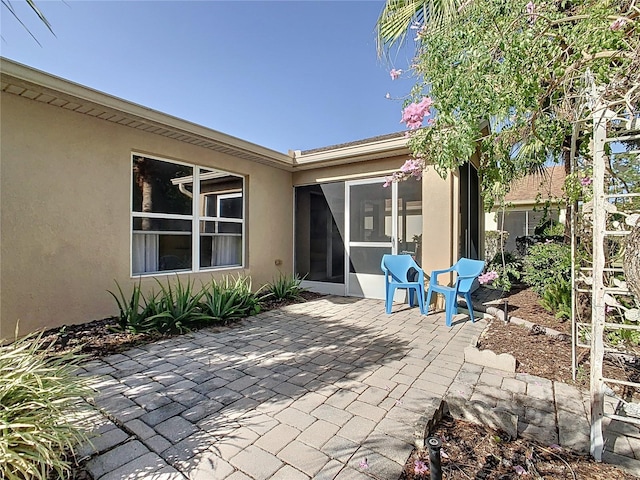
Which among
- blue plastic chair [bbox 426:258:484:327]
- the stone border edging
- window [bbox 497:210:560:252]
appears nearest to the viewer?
the stone border edging

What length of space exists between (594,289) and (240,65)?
340 inches

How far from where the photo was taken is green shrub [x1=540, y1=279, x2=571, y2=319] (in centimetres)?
479

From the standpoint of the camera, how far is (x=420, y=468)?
192 centimetres

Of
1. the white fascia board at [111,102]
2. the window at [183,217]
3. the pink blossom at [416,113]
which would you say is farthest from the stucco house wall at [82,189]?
the pink blossom at [416,113]

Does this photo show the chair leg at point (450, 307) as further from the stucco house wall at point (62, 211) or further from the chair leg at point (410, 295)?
the stucco house wall at point (62, 211)

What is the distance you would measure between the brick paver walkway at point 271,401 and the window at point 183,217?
2062 millimetres

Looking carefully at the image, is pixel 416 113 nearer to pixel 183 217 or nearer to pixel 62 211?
pixel 183 217

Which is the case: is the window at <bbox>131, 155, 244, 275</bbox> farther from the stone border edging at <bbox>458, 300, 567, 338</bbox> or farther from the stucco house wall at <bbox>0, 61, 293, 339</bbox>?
the stone border edging at <bbox>458, 300, 567, 338</bbox>

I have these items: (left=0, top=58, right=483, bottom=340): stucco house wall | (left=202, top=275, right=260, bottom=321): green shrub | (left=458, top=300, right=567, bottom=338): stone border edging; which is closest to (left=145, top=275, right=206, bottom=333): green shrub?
(left=202, top=275, right=260, bottom=321): green shrub

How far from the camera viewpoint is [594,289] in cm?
216

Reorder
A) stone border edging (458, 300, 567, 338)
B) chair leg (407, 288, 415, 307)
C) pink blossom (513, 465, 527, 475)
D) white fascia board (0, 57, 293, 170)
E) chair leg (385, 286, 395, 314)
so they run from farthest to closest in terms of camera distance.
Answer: chair leg (407, 288, 415, 307), chair leg (385, 286, 395, 314), stone border edging (458, 300, 567, 338), white fascia board (0, 57, 293, 170), pink blossom (513, 465, 527, 475)

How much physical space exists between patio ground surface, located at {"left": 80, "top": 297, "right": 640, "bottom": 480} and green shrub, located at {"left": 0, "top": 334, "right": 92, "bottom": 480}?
25cm

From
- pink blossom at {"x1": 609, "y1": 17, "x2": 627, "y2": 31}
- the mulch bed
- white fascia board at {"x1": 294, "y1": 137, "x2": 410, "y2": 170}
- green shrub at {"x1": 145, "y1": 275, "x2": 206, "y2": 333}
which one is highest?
white fascia board at {"x1": 294, "y1": 137, "x2": 410, "y2": 170}

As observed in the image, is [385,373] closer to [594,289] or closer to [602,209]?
[594,289]
